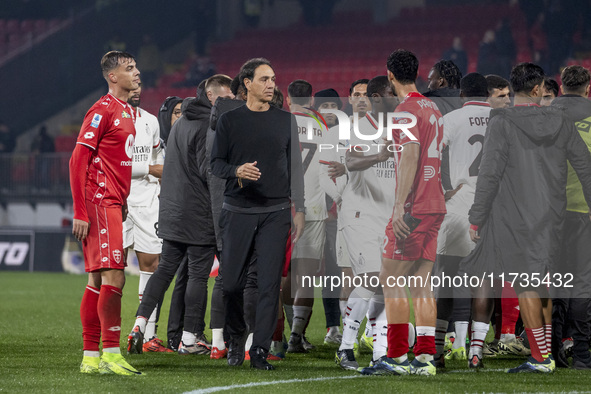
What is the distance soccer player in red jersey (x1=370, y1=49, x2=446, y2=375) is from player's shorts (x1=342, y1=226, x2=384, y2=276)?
1.97ft

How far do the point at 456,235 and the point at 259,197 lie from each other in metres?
1.64

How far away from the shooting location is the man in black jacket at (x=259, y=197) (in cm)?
573

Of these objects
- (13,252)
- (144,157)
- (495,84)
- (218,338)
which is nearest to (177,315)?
(218,338)

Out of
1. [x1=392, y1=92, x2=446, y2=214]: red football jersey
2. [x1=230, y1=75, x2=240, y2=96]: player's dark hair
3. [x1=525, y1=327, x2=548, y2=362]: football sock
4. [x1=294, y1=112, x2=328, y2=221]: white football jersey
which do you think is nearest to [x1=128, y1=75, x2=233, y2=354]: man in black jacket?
[x1=230, y1=75, x2=240, y2=96]: player's dark hair

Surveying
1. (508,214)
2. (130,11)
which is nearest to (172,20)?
(130,11)

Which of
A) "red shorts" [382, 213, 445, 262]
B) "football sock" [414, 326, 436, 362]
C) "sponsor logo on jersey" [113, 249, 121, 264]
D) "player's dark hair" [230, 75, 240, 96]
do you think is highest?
"player's dark hair" [230, 75, 240, 96]

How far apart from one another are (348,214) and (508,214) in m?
1.23

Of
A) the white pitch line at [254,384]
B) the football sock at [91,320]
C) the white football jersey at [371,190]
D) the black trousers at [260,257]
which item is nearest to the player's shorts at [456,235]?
the white football jersey at [371,190]

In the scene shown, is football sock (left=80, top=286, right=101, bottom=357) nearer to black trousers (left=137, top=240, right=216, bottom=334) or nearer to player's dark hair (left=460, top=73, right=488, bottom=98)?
black trousers (left=137, top=240, right=216, bottom=334)

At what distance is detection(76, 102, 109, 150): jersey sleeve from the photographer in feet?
17.9

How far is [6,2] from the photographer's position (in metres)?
25.7

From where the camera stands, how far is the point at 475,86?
6500 millimetres

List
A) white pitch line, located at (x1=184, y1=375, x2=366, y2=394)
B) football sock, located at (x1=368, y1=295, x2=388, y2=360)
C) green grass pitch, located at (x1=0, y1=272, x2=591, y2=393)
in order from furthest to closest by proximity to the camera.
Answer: football sock, located at (x1=368, y1=295, x2=388, y2=360) → green grass pitch, located at (x1=0, y1=272, x2=591, y2=393) → white pitch line, located at (x1=184, y1=375, x2=366, y2=394)

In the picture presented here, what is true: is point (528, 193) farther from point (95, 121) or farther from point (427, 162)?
point (95, 121)
